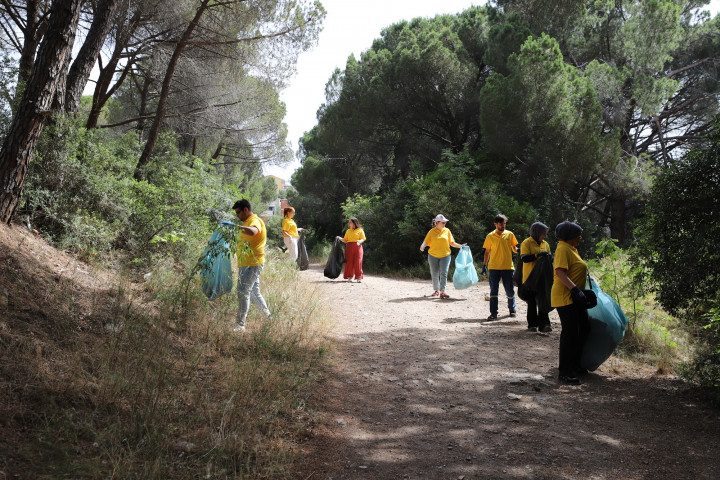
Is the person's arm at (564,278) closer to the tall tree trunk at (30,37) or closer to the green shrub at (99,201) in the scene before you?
the green shrub at (99,201)

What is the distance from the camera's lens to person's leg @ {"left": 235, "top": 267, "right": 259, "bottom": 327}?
6188 millimetres

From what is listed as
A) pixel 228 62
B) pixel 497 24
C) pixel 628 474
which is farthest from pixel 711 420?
pixel 497 24

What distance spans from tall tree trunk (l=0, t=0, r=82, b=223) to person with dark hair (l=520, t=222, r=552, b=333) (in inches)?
267

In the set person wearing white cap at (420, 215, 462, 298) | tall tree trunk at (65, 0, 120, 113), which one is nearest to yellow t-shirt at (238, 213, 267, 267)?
tall tree trunk at (65, 0, 120, 113)

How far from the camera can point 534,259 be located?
7281 millimetres

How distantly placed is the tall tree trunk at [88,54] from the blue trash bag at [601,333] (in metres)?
8.61

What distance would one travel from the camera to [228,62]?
13.1 metres

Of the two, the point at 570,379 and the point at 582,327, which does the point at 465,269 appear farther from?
the point at 570,379

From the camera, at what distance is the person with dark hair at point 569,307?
17.1 feet

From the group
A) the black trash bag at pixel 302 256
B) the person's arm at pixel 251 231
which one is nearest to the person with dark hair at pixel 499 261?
the person's arm at pixel 251 231

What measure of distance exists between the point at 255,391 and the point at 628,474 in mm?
2795

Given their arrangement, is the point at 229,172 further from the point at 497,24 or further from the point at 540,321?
the point at 540,321

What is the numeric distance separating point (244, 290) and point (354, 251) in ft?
24.5

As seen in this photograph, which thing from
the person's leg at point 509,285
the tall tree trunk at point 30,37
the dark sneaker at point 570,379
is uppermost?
the tall tree trunk at point 30,37
